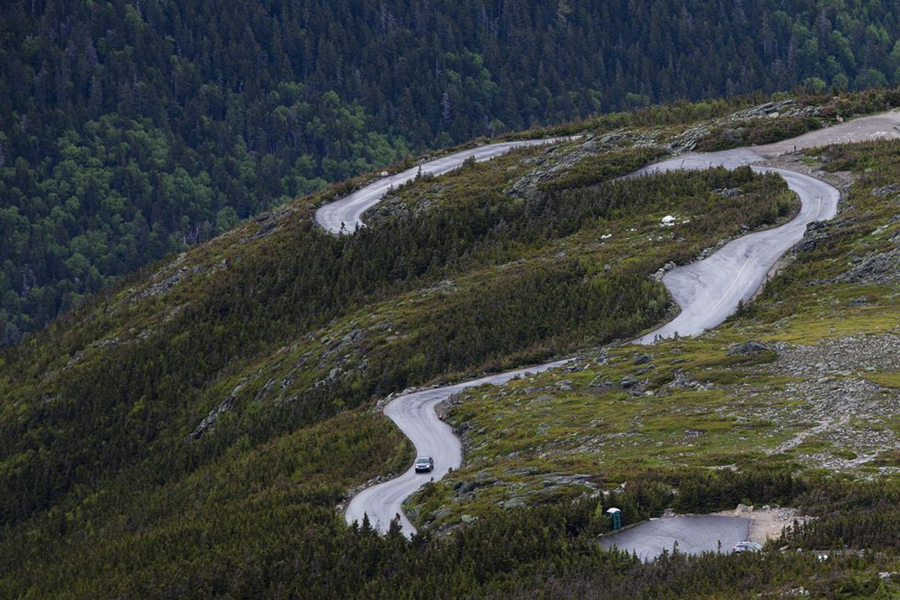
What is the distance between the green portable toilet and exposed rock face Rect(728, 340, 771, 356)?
21.3 meters

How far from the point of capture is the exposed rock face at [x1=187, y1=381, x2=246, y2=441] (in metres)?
101

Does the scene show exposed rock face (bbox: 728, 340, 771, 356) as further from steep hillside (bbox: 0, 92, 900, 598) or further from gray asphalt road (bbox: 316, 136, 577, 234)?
gray asphalt road (bbox: 316, 136, 577, 234)

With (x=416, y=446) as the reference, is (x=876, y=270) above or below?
above

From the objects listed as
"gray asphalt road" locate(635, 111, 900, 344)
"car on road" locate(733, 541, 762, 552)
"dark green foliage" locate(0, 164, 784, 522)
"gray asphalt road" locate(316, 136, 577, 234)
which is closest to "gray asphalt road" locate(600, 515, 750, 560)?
"car on road" locate(733, 541, 762, 552)

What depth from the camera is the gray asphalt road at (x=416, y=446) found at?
61375mm

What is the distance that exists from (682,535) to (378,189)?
94392mm

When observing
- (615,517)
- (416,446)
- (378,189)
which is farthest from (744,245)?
(615,517)

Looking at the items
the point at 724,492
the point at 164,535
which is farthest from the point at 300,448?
the point at 724,492

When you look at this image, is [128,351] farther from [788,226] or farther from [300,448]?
[788,226]

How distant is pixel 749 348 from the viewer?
68.0 metres

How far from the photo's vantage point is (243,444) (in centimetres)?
9094

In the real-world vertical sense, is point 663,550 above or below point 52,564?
above

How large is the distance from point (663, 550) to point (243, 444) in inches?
2013

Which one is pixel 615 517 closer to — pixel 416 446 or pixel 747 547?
pixel 747 547
